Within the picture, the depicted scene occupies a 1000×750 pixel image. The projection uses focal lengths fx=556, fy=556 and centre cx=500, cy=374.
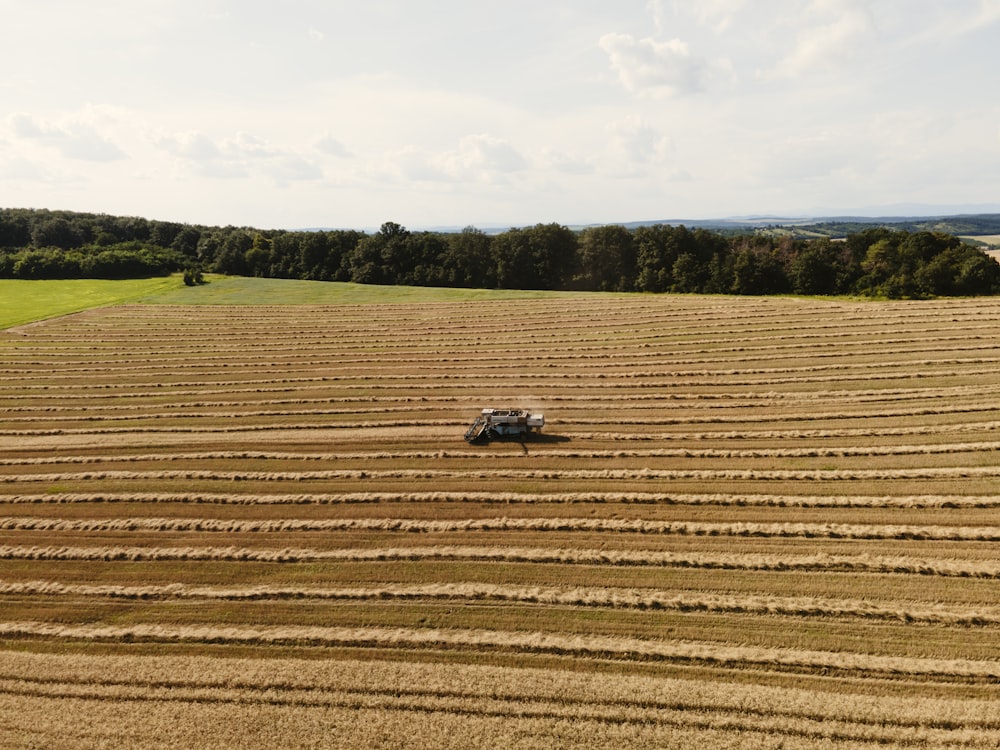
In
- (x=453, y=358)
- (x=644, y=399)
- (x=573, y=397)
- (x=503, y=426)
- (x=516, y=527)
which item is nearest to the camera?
(x=516, y=527)

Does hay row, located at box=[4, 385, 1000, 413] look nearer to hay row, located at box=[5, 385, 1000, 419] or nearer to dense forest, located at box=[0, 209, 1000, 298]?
hay row, located at box=[5, 385, 1000, 419]

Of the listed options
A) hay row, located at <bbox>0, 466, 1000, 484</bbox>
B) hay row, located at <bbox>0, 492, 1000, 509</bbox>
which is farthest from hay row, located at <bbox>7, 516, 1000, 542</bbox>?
hay row, located at <bbox>0, 466, 1000, 484</bbox>

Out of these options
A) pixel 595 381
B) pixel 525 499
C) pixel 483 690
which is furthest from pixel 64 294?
pixel 483 690

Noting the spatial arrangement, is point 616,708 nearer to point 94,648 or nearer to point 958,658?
point 958,658

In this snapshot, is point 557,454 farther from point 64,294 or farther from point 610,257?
point 64,294

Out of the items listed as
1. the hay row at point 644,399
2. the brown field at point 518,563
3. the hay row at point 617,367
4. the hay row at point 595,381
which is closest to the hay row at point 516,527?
the brown field at point 518,563

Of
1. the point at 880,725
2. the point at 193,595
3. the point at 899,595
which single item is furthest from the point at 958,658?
the point at 193,595
